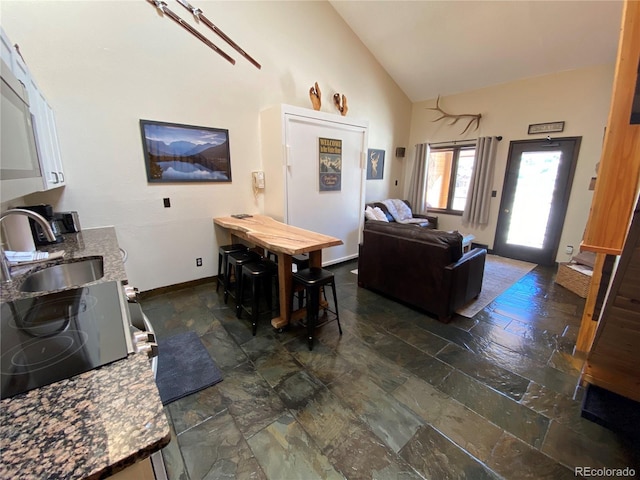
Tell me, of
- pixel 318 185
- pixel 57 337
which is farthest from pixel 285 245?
pixel 318 185

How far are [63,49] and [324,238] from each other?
2.84m

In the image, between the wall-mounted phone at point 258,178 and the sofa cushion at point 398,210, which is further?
the sofa cushion at point 398,210

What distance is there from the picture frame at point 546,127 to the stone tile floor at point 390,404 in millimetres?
3076

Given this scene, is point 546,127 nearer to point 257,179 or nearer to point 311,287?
point 257,179

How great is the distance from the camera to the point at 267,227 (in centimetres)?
291

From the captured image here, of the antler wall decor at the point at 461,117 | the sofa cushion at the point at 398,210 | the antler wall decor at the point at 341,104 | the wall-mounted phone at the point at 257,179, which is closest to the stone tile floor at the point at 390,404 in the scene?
the wall-mounted phone at the point at 257,179

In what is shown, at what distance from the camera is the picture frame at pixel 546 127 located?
411 centimetres

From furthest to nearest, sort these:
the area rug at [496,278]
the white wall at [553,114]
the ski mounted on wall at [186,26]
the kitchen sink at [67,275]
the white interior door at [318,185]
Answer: the white wall at [553,114]
the white interior door at [318,185]
the area rug at [496,278]
the ski mounted on wall at [186,26]
the kitchen sink at [67,275]

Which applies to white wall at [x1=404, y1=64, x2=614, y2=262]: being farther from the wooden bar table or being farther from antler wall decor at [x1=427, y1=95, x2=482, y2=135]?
the wooden bar table

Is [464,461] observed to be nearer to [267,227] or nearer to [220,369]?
[220,369]

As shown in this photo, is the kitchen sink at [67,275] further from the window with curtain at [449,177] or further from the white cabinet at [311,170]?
the window with curtain at [449,177]

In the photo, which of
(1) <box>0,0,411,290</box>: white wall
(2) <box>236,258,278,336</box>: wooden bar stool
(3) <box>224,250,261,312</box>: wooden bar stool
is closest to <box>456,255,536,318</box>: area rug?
(2) <box>236,258,278,336</box>: wooden bar stool

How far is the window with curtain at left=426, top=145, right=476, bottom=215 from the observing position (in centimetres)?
526

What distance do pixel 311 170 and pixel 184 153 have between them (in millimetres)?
1558
